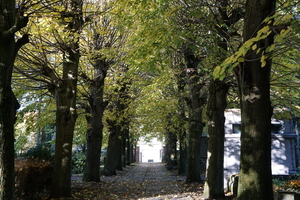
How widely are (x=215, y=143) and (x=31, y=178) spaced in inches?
234

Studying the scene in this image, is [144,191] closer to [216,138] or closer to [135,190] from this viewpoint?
[135,190]

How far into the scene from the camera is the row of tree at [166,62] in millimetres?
5836

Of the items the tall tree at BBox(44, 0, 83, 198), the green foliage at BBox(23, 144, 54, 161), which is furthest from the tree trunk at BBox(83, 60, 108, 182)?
the green foliage at BBox(23, 144, 54, 161)

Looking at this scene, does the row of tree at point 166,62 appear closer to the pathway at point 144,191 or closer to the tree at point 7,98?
the tree at point 7,98

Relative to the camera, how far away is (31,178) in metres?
9.14

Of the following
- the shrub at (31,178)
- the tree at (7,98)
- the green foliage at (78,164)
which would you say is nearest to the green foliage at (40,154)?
the shrub at (31,178)

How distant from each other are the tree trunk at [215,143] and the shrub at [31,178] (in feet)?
17.5

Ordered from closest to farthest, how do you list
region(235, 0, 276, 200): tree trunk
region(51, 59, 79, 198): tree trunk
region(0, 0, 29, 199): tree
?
region(235, 0, 276, 200): tree trunk
region(0, 0, 29, 199): tree
region(51, 59, 79, 198): tree trunk

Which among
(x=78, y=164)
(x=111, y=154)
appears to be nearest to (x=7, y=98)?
(x=111, y=154)

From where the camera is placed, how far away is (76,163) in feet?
92.7

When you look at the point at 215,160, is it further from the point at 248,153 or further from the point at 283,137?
the point at 283,137

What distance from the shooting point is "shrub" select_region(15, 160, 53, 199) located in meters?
8.59

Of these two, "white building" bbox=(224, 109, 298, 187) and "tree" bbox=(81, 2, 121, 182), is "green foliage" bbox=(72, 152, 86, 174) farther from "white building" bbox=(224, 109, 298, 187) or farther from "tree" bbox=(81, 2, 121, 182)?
"white building" bbox=(224, 109, 298, 187)

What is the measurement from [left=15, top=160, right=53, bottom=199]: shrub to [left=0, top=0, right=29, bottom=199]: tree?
100 inches
